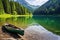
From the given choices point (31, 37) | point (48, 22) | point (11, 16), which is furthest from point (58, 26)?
point (11, 16)

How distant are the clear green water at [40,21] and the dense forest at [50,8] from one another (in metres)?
0.12

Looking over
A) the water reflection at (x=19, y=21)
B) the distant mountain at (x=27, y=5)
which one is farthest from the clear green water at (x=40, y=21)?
the distant mountain at (x=27, y=5)

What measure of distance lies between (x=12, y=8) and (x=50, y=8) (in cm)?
88

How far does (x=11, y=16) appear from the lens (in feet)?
18.2

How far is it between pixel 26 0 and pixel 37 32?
0.78 m

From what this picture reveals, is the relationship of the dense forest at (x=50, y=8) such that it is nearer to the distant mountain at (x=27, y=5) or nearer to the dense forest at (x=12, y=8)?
the distant mountain at (x=27, y=5)

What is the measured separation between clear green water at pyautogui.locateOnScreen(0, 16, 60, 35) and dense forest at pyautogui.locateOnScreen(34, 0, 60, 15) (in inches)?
4.8

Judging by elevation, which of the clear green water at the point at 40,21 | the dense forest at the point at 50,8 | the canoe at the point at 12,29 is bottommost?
the canoe at the point at 12,29

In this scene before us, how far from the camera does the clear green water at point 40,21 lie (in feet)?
17.9

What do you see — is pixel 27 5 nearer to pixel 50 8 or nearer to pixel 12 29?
pixel 50 8

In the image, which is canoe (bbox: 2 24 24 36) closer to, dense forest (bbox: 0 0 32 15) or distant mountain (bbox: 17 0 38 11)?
dense forest (bbox: 0 0 32 15)

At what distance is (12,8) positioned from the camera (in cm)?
561

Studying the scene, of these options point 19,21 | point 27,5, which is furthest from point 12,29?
point 27,5

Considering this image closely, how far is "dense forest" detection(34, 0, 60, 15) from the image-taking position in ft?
18.4
